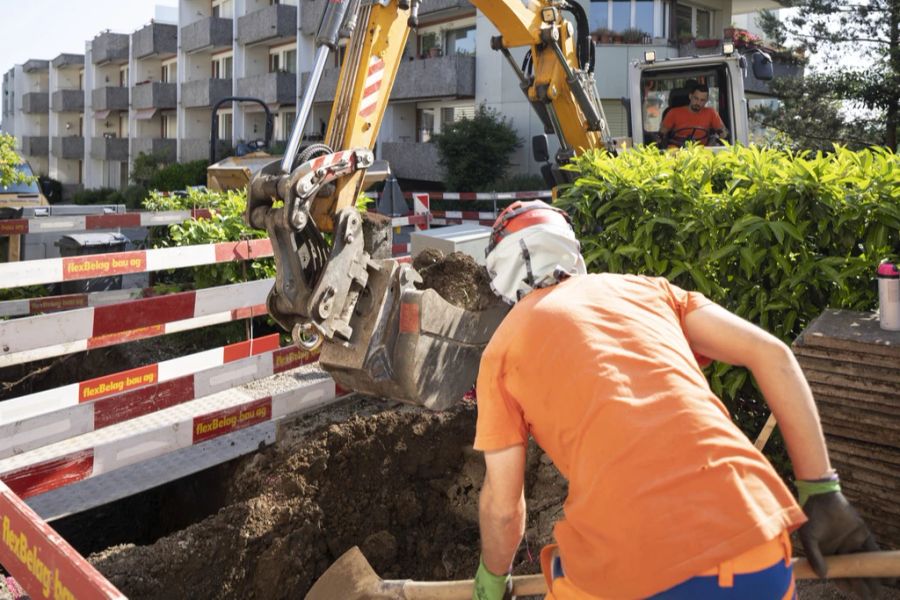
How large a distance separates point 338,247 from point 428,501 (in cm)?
155

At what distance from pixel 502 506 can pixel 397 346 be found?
104 inches

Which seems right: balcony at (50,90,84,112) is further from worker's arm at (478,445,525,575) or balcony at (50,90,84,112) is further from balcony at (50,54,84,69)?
worker's arm at (478,445,525,575)

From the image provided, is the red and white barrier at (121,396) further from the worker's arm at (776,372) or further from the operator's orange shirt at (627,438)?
the worker's arm at (776,372)

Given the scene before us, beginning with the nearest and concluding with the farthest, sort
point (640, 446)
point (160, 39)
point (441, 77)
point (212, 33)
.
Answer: point (640, 446), point (441, 77), point (212, 33), point (160, 39)

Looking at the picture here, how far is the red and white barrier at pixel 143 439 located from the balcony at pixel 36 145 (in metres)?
60.5

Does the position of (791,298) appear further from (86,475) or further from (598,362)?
(86,475)

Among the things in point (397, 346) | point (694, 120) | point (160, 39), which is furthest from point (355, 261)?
point (160, 39)

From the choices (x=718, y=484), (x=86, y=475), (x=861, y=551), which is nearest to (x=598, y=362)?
(x=718, y=484)

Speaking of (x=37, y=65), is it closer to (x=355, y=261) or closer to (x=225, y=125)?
(x=225, y=125)

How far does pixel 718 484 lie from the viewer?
5.96 feet

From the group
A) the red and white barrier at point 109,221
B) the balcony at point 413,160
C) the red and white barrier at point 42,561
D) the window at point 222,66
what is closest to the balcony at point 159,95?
the window at point 222,66

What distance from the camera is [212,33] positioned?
36.6 meters

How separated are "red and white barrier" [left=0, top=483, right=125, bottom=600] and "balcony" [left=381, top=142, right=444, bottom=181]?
23.2m

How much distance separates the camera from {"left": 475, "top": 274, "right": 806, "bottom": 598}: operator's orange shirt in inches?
71.0
